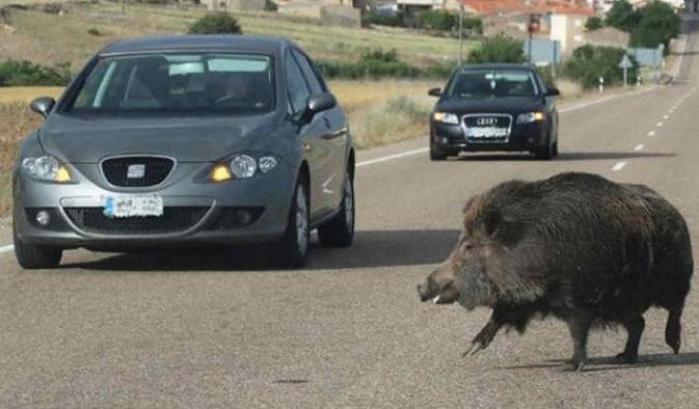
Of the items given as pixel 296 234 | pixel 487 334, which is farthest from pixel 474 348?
pixel 296 234

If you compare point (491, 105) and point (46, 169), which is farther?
point (491, 105)

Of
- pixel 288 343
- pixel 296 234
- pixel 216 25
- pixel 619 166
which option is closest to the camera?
pixel 288 343

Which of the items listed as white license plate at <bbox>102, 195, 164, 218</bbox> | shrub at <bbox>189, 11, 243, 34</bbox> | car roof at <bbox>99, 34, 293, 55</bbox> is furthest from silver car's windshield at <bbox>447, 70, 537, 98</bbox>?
shrub at <bbox>189, 11, 243, 34</bbox>

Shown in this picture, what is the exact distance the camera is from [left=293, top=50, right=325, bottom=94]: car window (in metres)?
14.3

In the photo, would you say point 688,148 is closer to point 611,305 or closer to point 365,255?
point 365,255

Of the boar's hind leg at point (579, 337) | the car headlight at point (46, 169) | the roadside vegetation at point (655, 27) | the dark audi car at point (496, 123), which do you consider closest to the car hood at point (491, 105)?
the dark audi car at point (496, 123)

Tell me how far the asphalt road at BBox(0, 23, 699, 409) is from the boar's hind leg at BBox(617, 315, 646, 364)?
0.28ft

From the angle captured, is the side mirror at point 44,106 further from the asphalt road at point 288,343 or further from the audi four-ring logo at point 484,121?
the audi four-ring logo at point 484,121

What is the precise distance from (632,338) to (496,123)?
1953cm

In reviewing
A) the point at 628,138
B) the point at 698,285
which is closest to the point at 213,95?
the point at 698,285

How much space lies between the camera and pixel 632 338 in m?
8.89

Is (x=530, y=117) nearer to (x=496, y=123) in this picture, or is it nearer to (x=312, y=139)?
(x=496, y=123)

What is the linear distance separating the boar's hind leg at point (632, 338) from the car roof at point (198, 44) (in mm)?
5209

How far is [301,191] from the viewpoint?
12.8 metres
